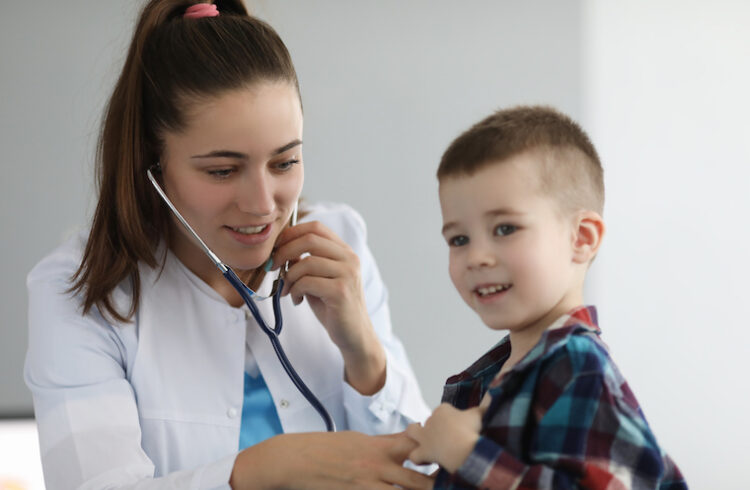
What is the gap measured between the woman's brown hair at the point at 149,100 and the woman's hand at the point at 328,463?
0.41m

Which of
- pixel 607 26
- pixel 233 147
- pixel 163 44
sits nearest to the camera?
pixel 233 147

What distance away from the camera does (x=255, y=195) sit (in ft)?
4.08

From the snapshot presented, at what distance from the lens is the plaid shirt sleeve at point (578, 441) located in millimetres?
786

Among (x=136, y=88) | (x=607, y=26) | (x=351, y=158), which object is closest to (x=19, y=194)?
(x=351, y=158)

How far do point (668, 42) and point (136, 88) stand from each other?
1.92 metres

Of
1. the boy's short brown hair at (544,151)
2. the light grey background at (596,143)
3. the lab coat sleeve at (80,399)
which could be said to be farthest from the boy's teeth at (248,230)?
the light grey background at (596,143)

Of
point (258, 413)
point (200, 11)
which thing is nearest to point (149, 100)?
point (200, 11)

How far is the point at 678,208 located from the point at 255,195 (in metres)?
1.87

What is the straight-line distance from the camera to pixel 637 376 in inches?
107

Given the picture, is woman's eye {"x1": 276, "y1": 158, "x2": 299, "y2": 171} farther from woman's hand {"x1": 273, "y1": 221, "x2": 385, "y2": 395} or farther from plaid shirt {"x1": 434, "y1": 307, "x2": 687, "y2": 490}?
plaid shirt {"x1": 434, "y1": 307, "x2": 687, "y2": 490}

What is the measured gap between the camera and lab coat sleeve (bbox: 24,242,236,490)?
120 centimetres

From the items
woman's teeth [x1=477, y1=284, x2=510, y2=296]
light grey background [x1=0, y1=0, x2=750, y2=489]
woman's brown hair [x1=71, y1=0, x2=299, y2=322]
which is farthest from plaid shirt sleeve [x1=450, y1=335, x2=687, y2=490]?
light grey background [x1=0, y1=0, x2=750, y2=489]

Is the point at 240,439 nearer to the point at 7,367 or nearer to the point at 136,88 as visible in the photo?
the point at 136,88

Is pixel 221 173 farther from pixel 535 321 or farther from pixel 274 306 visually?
pixel 535 321
